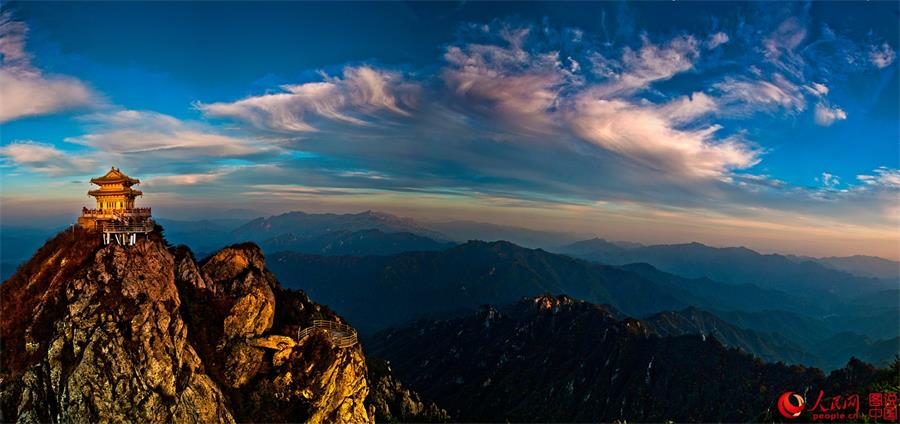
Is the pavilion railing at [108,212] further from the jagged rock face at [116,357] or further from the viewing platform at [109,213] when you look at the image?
the jagged rock face at [116,357]

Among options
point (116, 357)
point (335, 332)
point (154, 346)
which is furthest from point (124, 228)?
point (335, 332)

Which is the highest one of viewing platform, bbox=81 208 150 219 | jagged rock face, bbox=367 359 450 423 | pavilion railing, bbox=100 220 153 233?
viewing platform, bbox=81 208 150 219

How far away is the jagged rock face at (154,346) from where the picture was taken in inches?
1352

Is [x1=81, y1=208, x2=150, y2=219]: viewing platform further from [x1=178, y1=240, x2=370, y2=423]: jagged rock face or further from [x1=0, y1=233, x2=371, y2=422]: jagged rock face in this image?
[x1=178, y1=240, x2=370, y2=423]: jagged rock face

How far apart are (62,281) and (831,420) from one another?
79.0 m

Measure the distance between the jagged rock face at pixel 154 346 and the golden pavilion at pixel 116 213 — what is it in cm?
149

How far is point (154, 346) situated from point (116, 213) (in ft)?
52.8

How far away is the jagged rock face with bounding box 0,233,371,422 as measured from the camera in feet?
113

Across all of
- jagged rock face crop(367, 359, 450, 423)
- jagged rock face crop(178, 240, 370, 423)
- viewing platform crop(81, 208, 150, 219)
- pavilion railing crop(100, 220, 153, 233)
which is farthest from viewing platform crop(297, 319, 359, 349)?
jagged rock face crop(367, 359, 450, 423)

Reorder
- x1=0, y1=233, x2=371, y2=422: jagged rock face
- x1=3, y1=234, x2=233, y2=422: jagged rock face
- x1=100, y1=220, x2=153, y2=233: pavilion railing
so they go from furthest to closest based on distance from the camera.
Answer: x1=100, y1=220, x2=153, y2=233: pavilion railing
x1=0, y1=233, x2=371, y2=422: jagged rock face
x1=3, y1=234, x2=233, y2=422: jagged rock face

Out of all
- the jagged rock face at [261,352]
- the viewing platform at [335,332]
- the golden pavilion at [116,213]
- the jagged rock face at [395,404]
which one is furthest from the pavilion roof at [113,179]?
the jagged rock face at [395,404]

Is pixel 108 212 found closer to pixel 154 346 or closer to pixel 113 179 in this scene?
pixel 113 179

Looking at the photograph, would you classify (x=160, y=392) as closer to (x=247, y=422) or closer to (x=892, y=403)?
(x=247, y=422)

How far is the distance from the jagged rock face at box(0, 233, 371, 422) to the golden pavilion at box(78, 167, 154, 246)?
149 cm
